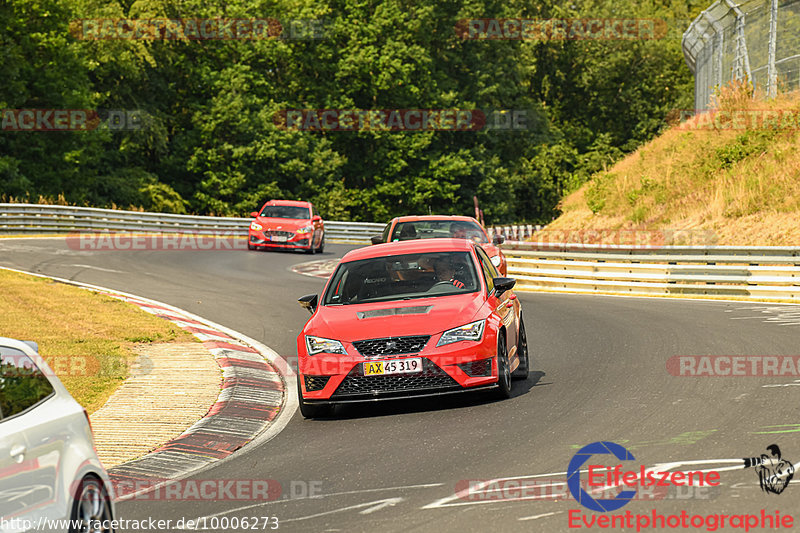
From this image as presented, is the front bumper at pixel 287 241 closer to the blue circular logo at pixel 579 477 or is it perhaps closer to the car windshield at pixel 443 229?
the car windshield at pixel 443 229

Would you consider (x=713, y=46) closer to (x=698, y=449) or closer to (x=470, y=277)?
(x=470, y=277)

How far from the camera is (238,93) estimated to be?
204 feet

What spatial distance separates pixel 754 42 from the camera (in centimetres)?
3156

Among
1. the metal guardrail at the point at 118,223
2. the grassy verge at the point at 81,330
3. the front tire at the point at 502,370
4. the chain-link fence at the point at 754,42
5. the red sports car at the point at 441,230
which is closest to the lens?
the front tire at the point at 502,370

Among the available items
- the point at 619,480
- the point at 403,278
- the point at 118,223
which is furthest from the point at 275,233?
the point at 619,480

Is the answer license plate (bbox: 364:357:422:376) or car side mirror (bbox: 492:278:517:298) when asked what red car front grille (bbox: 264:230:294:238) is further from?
license plate (bbox: 364:357:422:376)

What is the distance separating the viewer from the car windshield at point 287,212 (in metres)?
35.8

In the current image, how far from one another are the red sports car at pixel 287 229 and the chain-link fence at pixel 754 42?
13787 millimetres

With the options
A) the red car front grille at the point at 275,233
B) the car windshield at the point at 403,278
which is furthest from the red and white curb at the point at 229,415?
the red car front grille at the point at 275,233

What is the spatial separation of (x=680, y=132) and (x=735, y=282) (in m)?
14.6

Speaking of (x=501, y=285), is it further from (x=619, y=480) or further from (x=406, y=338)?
(x=619, y=480)

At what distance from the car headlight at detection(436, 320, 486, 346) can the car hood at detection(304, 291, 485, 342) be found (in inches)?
1.9

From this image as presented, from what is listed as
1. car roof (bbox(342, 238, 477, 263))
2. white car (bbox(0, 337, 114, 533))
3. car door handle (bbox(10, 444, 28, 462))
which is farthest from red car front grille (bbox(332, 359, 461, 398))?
car door handle (bbox(10, 444, 28, 462))

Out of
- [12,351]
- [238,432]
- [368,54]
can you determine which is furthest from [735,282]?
[368,54]
